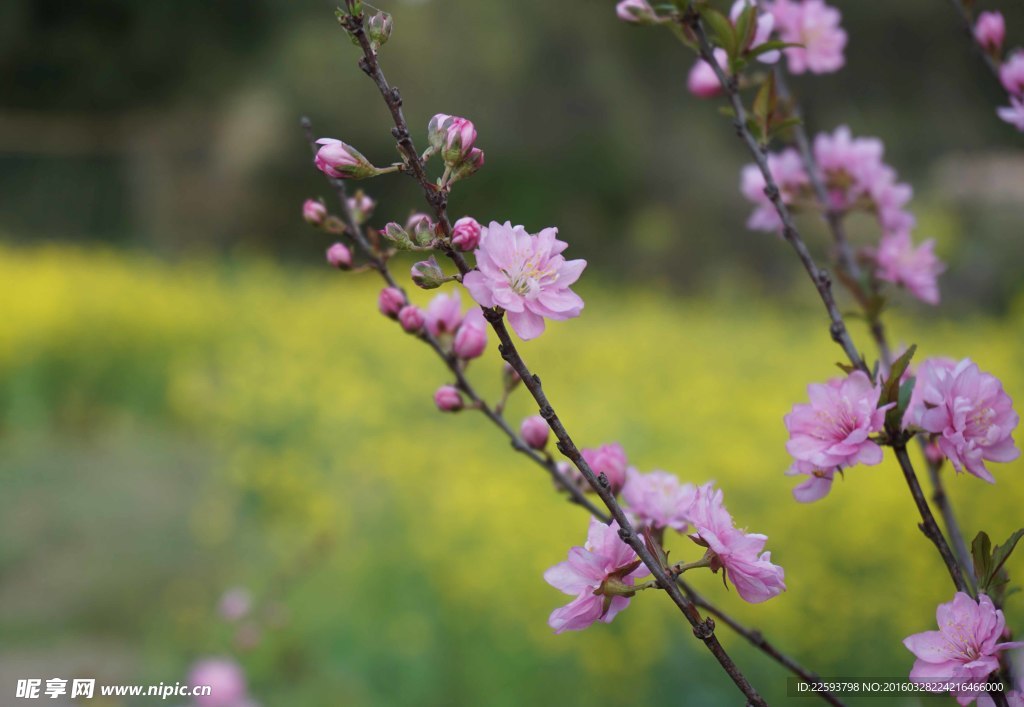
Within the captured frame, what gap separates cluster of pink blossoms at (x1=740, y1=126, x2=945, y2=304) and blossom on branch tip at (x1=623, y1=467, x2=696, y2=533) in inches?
11.6

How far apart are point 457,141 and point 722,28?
0.20 m

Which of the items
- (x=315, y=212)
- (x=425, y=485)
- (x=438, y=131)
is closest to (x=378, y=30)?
(x=438, y=131)

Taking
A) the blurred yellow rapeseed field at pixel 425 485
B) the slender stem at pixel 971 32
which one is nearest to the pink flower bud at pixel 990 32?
the slender stem at pixel 971 32

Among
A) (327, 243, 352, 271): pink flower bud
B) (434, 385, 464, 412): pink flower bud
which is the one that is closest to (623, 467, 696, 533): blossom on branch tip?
(434, 385, 464, 412): pink flower bud

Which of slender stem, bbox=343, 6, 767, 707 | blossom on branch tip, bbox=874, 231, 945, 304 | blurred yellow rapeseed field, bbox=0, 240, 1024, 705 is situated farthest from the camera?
blurred yellow rapeseed field, bbox=0, 240, 1024, 705

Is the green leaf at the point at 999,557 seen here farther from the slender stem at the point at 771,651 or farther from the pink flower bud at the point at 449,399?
the pink flower bud at the point at 449,399

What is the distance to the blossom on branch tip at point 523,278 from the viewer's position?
1.27 ft

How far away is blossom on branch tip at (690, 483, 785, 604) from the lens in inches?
15.6

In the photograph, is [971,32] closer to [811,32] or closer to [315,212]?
[811,32]

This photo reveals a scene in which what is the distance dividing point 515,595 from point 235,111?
206 inches

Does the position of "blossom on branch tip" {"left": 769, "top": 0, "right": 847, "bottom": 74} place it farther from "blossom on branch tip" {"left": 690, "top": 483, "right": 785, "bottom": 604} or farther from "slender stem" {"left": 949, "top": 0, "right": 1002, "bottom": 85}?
"blossom on branch tip" {"left": 690, "top": 483, "right": 785, "bottom": 604}

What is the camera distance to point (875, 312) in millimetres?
681

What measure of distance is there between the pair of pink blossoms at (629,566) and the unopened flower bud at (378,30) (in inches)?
9.6

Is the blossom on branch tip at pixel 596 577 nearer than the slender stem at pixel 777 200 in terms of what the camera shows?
Yes
